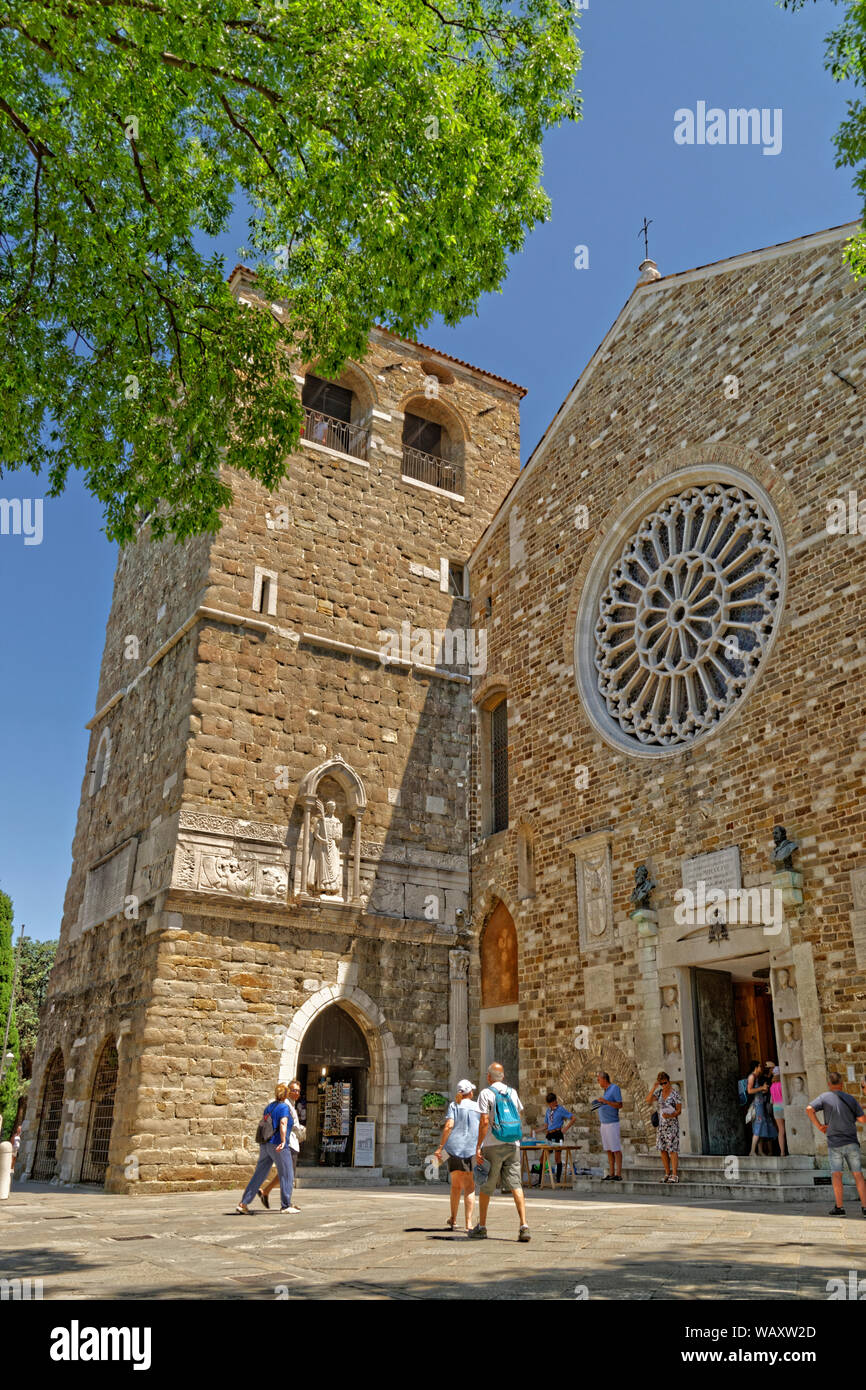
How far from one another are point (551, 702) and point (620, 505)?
312 cm

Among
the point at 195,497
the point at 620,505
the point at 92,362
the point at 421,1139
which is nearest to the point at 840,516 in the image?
the point at 620,505

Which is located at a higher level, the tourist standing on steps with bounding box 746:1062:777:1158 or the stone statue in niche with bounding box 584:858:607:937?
the stone statue in niche with bounding box 584:858:607:937

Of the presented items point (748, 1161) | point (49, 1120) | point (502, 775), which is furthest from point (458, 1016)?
point (49, 1120)

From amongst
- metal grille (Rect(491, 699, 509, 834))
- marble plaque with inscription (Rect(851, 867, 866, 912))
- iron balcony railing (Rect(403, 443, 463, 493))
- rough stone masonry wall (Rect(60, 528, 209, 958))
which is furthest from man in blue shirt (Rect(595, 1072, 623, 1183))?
iron balcony railing (Rect(403, 443, 463, 493))

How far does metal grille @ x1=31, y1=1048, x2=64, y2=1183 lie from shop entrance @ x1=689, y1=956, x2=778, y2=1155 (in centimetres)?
1025

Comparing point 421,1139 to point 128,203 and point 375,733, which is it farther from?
point 128,203

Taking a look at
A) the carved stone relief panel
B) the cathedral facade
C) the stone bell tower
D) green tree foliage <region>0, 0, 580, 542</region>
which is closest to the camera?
green tree foliage <region>0, 0, 580, 542</region>

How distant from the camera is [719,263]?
14461 mm

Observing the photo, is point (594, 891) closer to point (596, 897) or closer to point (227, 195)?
point (596, 897)

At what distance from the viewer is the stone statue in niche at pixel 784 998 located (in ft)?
35.7

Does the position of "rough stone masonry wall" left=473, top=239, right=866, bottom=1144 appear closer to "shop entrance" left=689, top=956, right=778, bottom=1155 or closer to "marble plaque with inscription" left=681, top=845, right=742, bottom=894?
"marble plaque with inscription" left=681, top=845, right=742, bottom=894

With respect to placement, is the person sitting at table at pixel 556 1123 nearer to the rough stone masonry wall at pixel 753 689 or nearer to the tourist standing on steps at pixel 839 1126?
the rough stone masonry wall at pixel 753 689

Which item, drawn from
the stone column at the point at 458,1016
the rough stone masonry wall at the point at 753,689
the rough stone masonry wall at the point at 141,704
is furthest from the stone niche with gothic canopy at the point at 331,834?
the rough stone masonry wall at the point at 753,689

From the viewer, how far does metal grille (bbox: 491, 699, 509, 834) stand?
55.8 ft
